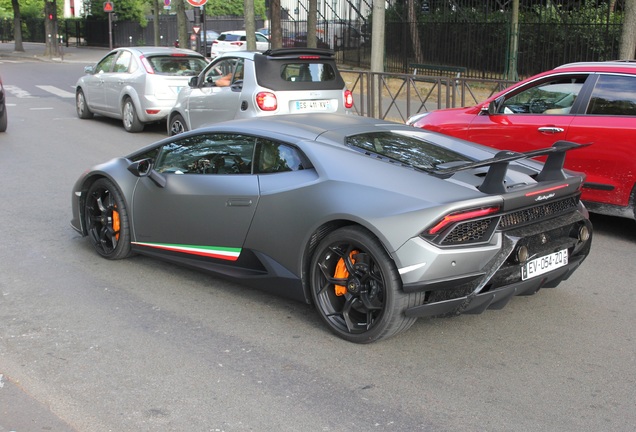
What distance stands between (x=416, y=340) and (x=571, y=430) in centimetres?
133

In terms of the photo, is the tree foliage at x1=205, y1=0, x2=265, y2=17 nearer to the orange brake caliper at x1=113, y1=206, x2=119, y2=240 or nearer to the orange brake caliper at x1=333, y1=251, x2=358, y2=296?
the orange brake caliper at x1=113, y1=206, x2=119, y2=240

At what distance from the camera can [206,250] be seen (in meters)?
5.85

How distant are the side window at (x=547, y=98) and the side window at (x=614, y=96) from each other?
228 millimetres

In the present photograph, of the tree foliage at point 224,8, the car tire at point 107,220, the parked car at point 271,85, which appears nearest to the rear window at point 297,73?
the parked car at point 271,85

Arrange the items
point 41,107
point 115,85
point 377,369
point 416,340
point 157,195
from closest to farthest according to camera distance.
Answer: point 377,369, point 416,340, point 157,195, point 115,85, point 41,107

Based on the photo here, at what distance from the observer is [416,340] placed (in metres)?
5.02

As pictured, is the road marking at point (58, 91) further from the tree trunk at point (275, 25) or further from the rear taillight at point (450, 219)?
the rear taillight at point (450, 219)

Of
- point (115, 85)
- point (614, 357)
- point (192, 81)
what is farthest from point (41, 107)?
point (614, 357)

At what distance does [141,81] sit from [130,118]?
854mm

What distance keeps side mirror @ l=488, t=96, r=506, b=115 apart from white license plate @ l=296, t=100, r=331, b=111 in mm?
3806

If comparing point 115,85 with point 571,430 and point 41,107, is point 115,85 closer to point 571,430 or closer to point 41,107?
point 41,107

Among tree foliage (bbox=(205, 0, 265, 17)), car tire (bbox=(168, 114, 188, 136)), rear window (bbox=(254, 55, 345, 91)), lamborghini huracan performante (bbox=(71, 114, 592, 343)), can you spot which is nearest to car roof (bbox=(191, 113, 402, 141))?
lamborghini huracan performante (bbox=(71, 114, 592, 343))

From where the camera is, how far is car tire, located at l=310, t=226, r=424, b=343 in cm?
468

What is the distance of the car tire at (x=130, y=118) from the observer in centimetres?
1509
